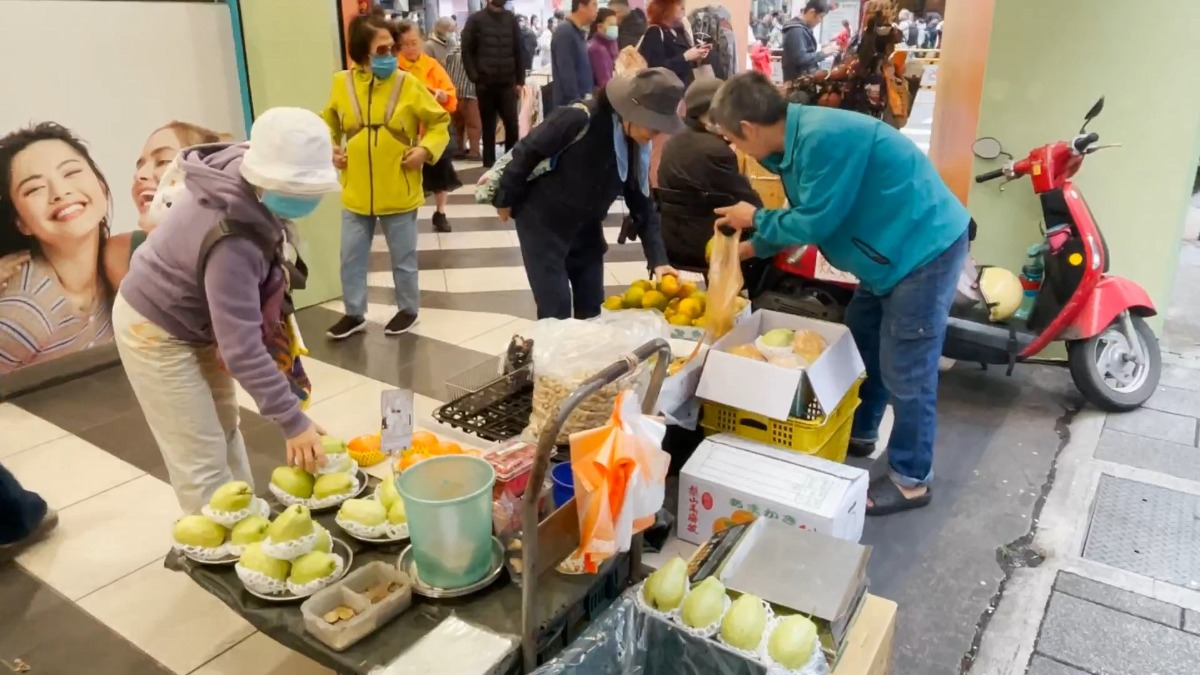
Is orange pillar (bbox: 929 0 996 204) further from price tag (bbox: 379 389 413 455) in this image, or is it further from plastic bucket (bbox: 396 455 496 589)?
plastic bucket (bbox: 396 455 496 589)

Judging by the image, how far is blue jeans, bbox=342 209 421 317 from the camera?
4262mm

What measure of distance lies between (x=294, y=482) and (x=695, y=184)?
1927mm

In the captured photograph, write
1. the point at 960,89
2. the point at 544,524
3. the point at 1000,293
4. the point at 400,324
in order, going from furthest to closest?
the point at 960,89
the point at 400,324
the point at 1000,293
the point at 544,524

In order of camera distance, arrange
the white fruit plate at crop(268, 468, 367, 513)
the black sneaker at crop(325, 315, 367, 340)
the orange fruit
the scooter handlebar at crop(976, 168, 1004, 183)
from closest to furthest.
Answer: the white fruit plate at crop(268, 468, 367, 513) → the orange fruit → the scooter handlebar at crop(976, 168, 1004, 183) → the black sneaker at crop(325, 315, 367, 340)

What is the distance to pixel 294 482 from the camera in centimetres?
197

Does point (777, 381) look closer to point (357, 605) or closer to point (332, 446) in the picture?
point (332, 446)

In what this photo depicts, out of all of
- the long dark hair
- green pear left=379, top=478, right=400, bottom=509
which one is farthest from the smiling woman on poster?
green pear left=379, top=478, right=400, bottom=509

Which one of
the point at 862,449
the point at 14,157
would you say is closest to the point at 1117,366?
the point at 862,449

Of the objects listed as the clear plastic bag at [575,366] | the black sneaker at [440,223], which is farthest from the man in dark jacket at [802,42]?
the clear plastic bag at [575,366]

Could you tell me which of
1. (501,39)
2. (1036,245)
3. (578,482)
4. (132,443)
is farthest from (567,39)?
(578,482)

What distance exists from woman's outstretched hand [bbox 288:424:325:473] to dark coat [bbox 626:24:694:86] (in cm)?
453

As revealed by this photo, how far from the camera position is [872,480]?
9.75 feet

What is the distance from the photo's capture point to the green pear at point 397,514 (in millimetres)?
1883

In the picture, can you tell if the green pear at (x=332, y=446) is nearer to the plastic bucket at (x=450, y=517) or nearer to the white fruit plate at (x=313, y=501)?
the white fruit plate at (x=313, y=501)
